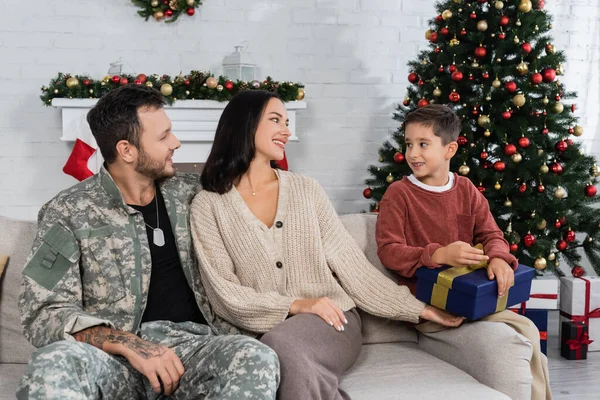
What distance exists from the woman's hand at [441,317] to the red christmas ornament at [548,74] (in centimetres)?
173

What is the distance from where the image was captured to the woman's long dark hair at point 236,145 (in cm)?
229

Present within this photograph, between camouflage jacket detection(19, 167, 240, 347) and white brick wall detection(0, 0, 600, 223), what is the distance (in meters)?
2.33

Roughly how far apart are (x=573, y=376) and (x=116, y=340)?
2239 millimetres

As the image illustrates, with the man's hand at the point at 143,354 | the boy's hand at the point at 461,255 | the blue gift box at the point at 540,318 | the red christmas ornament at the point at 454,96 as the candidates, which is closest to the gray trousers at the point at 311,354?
the man's hand at the point at 143,354

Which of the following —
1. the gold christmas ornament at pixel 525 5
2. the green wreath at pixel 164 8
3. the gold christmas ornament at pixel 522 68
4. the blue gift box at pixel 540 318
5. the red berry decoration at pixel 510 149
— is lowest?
the blue gift box at pixel 540 318

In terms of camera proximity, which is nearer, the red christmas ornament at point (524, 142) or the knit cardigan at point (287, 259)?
the knit cardigan at point (287, 259)

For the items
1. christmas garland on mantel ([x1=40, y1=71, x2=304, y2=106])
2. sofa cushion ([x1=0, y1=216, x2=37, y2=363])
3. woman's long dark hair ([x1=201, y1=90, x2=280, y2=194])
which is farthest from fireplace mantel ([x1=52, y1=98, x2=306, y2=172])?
sofa cushion ([x1=0, y1=216, x2=37, y2=363])

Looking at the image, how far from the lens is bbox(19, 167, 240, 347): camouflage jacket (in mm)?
1898

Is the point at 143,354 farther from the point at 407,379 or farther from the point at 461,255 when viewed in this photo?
the point at 461,255

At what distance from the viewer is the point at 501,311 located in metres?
2.16

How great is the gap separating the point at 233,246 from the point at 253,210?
0.49 ft

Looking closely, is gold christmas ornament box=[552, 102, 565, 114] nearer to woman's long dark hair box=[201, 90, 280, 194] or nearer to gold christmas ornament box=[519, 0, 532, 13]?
gold christmas ornament box=[519, 0, 532, 13]

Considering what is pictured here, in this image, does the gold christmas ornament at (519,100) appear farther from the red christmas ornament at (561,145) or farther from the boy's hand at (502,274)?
the boy's hand at (502,274)

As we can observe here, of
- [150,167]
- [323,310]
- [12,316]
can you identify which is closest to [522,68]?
[323,310]
